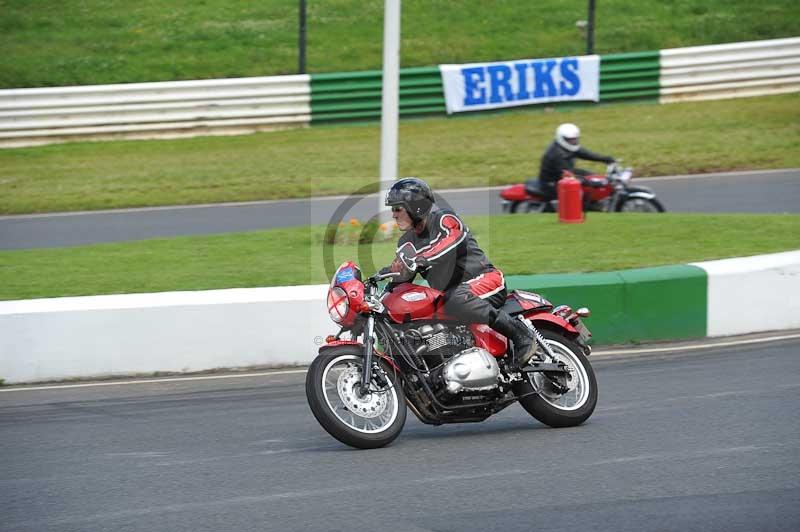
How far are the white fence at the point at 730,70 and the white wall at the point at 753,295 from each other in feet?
51.3

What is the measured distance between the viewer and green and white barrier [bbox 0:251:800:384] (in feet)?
30.6

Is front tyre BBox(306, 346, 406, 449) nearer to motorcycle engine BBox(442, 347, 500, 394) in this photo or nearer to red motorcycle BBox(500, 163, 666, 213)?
motorcycle engine BBox(442, 347, 500, 394)

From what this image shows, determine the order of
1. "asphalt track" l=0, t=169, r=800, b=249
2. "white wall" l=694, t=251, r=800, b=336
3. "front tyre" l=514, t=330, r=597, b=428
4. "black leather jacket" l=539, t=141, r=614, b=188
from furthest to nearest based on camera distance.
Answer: "asphalt track" l=0, t=169, r=800, b=249
"black leather jacket" l=539, t=141, r=614, b=188
"white wall" l=694, t=251, r=800, b=336
"front tyre" l=514, t=330, r=597, b=428

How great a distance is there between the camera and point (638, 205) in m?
16.0

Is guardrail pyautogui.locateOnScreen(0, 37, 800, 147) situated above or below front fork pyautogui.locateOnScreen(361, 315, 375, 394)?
above

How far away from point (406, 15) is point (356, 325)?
25069mm

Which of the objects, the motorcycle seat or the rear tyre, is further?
the rear tyre

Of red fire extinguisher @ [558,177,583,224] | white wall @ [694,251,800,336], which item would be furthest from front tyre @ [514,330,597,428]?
red fire extinguisher @ [558,177,583,224]

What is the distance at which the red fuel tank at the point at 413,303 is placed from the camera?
721 centimetres

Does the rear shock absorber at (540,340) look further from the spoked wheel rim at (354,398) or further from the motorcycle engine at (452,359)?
the spoked wheel rim at (354,398)

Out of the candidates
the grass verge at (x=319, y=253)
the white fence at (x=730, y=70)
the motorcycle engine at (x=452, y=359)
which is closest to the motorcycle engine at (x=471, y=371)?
the motorcycle engine at (x=452, y=359)

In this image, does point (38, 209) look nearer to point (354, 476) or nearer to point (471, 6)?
point (354, 476)

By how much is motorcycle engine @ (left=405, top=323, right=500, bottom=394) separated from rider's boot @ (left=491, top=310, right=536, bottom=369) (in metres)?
0.17

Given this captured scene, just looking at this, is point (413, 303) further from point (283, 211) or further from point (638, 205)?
point (283, 211)
